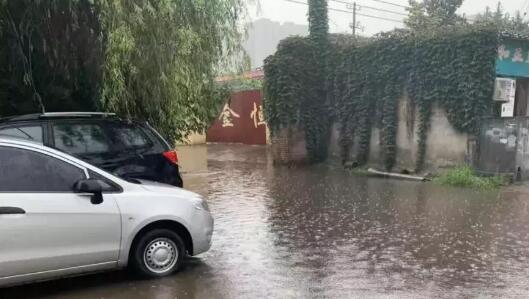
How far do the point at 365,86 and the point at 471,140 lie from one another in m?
3.38

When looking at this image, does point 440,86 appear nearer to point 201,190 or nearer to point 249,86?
point 201,190

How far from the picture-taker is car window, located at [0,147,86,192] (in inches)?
196

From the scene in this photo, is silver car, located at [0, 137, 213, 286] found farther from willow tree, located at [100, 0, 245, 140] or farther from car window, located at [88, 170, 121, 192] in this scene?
willow tree, located at [100, 0, 245, 140]

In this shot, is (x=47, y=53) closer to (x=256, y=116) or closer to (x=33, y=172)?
(x=33, y=172)

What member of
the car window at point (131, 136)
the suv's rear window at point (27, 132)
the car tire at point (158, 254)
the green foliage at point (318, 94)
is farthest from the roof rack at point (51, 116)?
the green foliage at point (318, 94)

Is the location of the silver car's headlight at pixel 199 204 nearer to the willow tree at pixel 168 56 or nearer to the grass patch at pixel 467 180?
the willow tree at pixel 168 56

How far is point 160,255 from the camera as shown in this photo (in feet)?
18.8

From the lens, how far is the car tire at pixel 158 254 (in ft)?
18.3

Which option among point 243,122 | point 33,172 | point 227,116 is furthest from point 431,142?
point 227,116

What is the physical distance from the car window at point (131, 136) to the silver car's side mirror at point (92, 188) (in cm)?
206

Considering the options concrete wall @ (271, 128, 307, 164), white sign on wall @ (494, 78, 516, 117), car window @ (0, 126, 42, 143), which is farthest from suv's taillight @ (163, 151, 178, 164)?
→ concrete wall @ (271, 128, 307, 164)

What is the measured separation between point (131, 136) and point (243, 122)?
18.1 m

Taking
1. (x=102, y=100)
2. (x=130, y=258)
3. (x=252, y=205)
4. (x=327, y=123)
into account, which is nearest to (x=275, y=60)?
(x=327, y=123)

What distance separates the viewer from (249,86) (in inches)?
980
